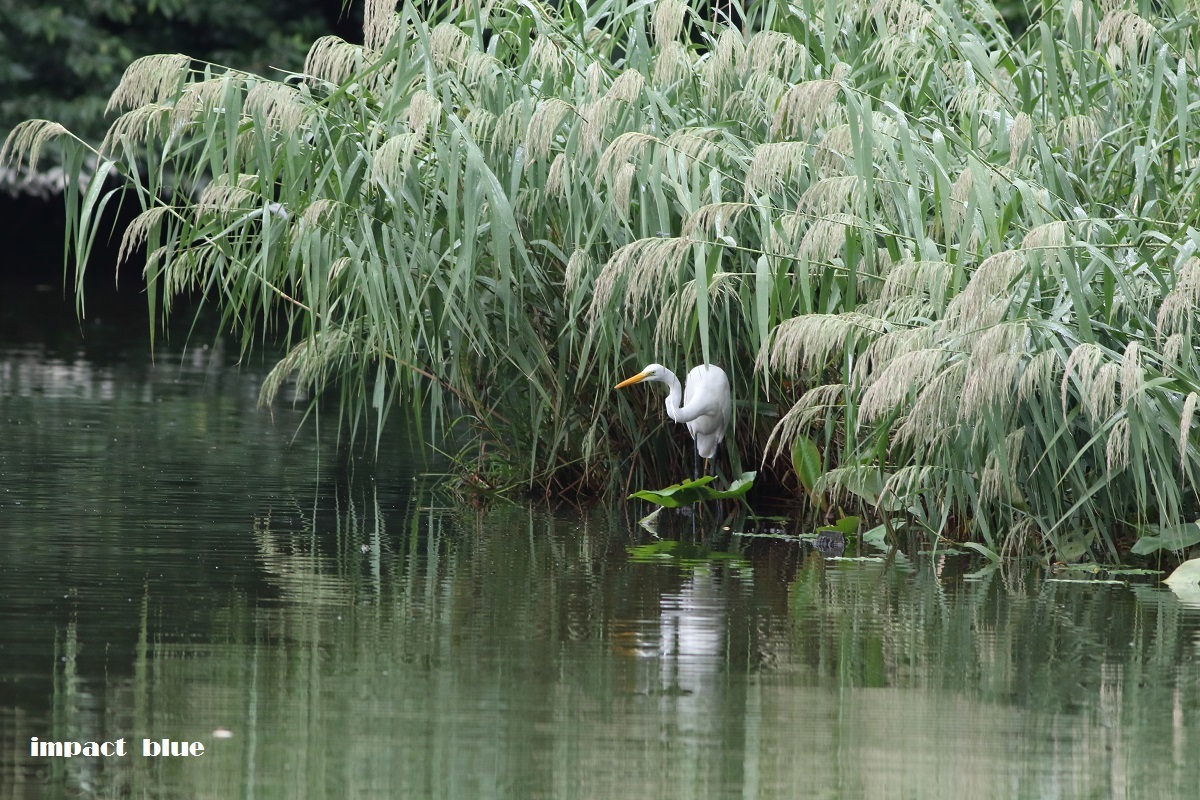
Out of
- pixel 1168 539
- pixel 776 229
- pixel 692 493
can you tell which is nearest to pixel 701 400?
pixel 692 493

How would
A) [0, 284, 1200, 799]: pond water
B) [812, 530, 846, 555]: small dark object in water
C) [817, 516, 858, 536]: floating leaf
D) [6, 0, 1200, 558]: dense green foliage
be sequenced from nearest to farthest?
[0, 284, 1200, 799]: pond water, [6, 0, 1200, 558]: dense green foliage, [812, 530, 846, 555]: small dark object in water, [817, 516, 858, 536]: floating leaf

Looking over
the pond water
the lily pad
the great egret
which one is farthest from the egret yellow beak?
the pond water

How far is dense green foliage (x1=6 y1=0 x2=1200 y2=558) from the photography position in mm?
5094

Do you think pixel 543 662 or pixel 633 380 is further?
pixel 633 380

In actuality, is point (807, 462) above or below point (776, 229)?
below

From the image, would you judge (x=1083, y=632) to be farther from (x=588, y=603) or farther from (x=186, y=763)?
(x=186, y=763)

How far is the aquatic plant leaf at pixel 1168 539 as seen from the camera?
527 cm

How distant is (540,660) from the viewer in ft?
13.5

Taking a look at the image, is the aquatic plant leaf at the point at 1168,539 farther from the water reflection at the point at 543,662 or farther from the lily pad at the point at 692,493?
the lily pad at the point at 692,493

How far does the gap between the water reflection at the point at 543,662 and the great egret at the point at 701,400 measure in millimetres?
414

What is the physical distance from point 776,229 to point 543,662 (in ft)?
6.29

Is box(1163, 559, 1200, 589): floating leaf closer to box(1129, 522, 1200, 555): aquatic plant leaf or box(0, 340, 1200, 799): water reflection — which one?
box(1129, 522, 1200, 555): aquatic plant leaf

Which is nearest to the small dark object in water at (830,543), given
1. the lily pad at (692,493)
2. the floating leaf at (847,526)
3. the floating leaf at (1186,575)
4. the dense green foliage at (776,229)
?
the floating leaf at (847,526)

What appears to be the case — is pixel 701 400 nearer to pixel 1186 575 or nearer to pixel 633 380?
pixel 633 380
